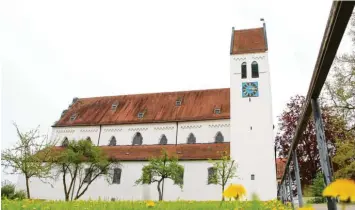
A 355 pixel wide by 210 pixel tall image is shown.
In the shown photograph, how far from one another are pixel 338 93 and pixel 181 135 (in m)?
18.6

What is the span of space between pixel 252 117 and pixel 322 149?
30.4 metres

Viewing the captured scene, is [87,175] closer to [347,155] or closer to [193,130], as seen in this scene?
[193,130]

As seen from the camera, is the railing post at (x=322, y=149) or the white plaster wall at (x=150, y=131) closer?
the railing post at (x=322, y=149)

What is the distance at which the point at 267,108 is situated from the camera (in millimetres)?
31906

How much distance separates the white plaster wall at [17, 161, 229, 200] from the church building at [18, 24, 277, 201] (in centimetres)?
9

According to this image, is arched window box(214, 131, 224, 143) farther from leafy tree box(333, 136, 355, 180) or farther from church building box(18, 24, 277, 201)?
leafy tree box(333, 136, 355, 180)

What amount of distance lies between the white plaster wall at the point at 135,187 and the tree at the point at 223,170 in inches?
51.2

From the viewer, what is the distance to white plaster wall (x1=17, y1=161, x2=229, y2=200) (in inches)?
1199

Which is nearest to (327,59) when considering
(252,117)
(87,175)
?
(252,117)

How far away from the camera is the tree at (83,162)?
30.1 metres

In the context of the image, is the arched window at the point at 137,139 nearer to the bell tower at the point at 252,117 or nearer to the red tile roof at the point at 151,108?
the red tile roof at the point at 151,108

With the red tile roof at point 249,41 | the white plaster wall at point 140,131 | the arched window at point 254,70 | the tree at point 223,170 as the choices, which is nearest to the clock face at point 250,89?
the arched window at point 254,70

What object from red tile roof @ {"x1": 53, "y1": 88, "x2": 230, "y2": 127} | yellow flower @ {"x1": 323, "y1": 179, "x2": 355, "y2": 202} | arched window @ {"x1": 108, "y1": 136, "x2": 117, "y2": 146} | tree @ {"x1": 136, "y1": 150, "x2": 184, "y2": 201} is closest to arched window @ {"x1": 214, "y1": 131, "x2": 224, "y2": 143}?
red tile roof @ {"x1": 53, "y1": 88, "x2": 230, "y2": 127}

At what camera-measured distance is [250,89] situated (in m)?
33.1
